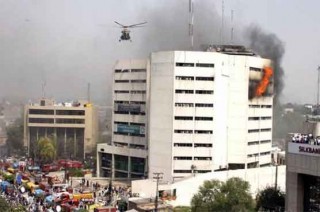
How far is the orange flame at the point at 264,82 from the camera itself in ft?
Result: 185

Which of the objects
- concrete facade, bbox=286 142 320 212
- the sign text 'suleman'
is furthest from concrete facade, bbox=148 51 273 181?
the sign text 'suleman'

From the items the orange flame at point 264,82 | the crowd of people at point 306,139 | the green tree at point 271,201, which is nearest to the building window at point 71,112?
the orange flame at point 264,82

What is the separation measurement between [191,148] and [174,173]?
285 cm

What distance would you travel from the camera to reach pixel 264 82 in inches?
2258

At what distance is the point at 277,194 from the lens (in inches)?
1342

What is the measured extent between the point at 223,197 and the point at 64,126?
5290cm

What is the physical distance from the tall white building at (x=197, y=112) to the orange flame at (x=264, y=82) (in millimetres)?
1857

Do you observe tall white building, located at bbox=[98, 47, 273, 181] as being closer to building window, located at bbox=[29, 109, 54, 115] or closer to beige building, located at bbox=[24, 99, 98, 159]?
beige building, located at bbox=[24, 99, 98, 159]

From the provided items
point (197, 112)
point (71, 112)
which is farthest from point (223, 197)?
point (71, 112)

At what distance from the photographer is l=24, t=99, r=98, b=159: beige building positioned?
3184 inches

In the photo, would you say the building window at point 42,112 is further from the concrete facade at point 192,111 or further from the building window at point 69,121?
the concrete facade at point 192,111

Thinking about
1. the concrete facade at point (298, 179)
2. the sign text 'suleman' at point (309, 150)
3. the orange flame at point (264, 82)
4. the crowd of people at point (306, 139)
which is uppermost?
the orange flame at point (264, 82)

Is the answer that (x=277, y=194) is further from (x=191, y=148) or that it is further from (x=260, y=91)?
(x=260, y=91)

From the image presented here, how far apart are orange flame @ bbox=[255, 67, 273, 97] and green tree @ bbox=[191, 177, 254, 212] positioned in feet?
79.1
